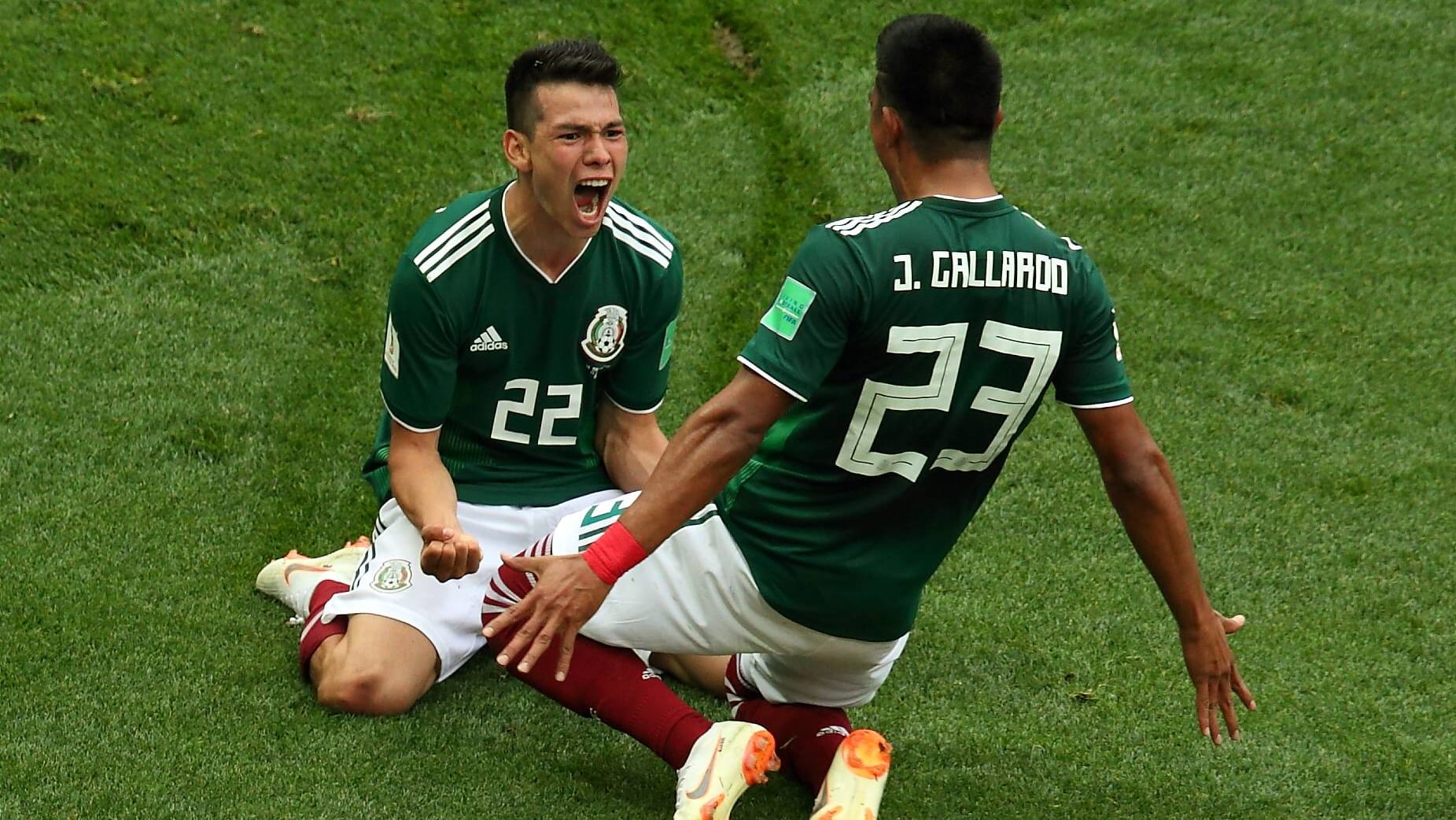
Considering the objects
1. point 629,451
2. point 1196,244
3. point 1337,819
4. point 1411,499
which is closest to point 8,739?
point 629,451

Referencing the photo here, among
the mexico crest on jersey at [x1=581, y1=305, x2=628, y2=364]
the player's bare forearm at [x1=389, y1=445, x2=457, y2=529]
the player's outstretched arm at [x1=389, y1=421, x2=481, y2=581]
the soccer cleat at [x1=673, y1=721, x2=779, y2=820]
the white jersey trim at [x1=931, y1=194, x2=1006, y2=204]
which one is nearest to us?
the white jersey trim at [x1=931, y1=194, x2=1006, y2=204]

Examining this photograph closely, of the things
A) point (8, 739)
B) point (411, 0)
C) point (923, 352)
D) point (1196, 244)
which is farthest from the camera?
point (411, 0)

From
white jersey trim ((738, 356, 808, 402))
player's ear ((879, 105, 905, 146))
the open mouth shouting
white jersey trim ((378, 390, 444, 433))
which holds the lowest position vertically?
white jersey trim ((378, 390, 444, 433))

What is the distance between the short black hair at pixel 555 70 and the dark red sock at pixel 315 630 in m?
1.24

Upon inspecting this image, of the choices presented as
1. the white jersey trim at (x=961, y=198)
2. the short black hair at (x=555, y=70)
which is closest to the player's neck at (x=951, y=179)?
the white jersey trim at (x=961, y=198)

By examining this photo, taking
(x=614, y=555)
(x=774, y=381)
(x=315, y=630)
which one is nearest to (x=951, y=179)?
(x=774, y=381)

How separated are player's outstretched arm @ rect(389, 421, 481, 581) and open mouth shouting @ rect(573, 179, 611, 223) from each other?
618 mm

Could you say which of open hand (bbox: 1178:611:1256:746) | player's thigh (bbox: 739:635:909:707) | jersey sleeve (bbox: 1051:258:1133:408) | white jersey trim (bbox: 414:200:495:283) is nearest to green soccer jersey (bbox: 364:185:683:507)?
white jersey trim (bbox: 414:200:495:283)

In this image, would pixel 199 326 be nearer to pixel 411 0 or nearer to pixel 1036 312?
pixel 411 0

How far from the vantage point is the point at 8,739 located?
3.39m

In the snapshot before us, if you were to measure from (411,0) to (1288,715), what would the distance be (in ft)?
16.0

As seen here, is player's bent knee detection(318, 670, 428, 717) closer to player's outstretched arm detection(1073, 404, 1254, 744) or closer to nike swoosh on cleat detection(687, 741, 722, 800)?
nike swoosh on cleat detection(687, 741, 722, 800)

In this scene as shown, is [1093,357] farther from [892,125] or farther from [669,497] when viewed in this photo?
[669,497]

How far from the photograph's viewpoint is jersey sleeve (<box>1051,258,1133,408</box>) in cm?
291
